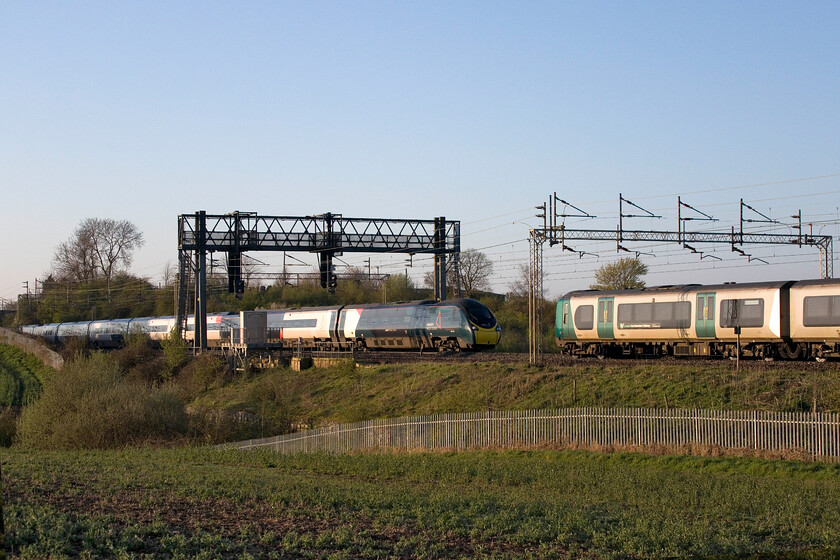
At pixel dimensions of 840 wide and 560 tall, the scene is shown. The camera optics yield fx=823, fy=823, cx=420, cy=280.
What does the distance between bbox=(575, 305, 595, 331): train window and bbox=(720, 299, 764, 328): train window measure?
23.8ft

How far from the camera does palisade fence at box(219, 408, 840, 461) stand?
74.3ft

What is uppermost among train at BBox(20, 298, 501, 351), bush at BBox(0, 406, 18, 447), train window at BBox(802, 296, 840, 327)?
train window at BBox(802, 296, 840, 327)

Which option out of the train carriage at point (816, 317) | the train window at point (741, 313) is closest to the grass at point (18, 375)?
Result: the train window at point (741, 313)

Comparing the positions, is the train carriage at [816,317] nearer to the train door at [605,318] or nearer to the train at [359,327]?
the train door at [605,318]

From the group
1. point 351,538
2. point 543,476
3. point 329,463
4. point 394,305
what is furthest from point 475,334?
point 351,538

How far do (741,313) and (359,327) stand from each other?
28466mm

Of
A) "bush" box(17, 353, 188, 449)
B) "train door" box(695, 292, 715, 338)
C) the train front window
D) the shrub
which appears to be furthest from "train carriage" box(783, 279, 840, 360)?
the shrub

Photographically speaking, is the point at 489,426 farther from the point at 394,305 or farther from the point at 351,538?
the point at 394,305

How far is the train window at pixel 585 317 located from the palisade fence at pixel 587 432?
14.3 meters

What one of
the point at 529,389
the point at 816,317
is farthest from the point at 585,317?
the point at 816,317

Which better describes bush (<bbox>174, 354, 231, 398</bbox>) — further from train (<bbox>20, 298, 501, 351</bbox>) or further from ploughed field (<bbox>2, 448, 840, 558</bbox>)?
ploughed field (<bbox>2, 448, 840, 558</bbox>)

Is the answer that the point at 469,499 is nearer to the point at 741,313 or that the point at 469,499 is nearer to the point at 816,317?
the point at 816,317

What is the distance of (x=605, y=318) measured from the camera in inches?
1609

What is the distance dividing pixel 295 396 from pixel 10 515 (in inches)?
1426
